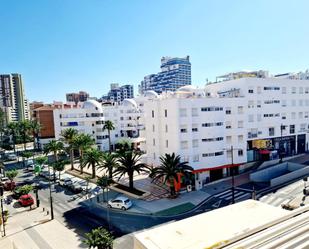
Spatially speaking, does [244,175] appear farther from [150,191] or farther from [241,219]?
[241,219]

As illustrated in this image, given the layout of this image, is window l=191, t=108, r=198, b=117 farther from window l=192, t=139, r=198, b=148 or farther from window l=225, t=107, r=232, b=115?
window l=225, t=107, r=232, b=115

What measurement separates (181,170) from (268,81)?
27.9 metres

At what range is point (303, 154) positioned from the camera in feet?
171

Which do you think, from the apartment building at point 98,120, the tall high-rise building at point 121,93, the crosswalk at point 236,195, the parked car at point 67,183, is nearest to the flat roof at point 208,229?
the crosswalk at point 236,195

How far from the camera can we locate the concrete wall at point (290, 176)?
3891 cm

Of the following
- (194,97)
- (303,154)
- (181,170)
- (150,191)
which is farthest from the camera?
(303,154)

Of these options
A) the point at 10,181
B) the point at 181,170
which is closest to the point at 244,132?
the point at 181,170

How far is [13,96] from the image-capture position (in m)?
151

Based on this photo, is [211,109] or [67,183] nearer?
[211,109]

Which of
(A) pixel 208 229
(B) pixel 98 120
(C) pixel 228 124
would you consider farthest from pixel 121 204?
(B) pixel 98 120

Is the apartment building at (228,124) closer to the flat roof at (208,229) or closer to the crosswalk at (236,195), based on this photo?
the crosswalk at (236,195)

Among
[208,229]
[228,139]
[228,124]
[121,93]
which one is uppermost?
[121,93]

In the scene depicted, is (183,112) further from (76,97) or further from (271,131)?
(76,97)

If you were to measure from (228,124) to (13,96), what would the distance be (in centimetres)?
14728
